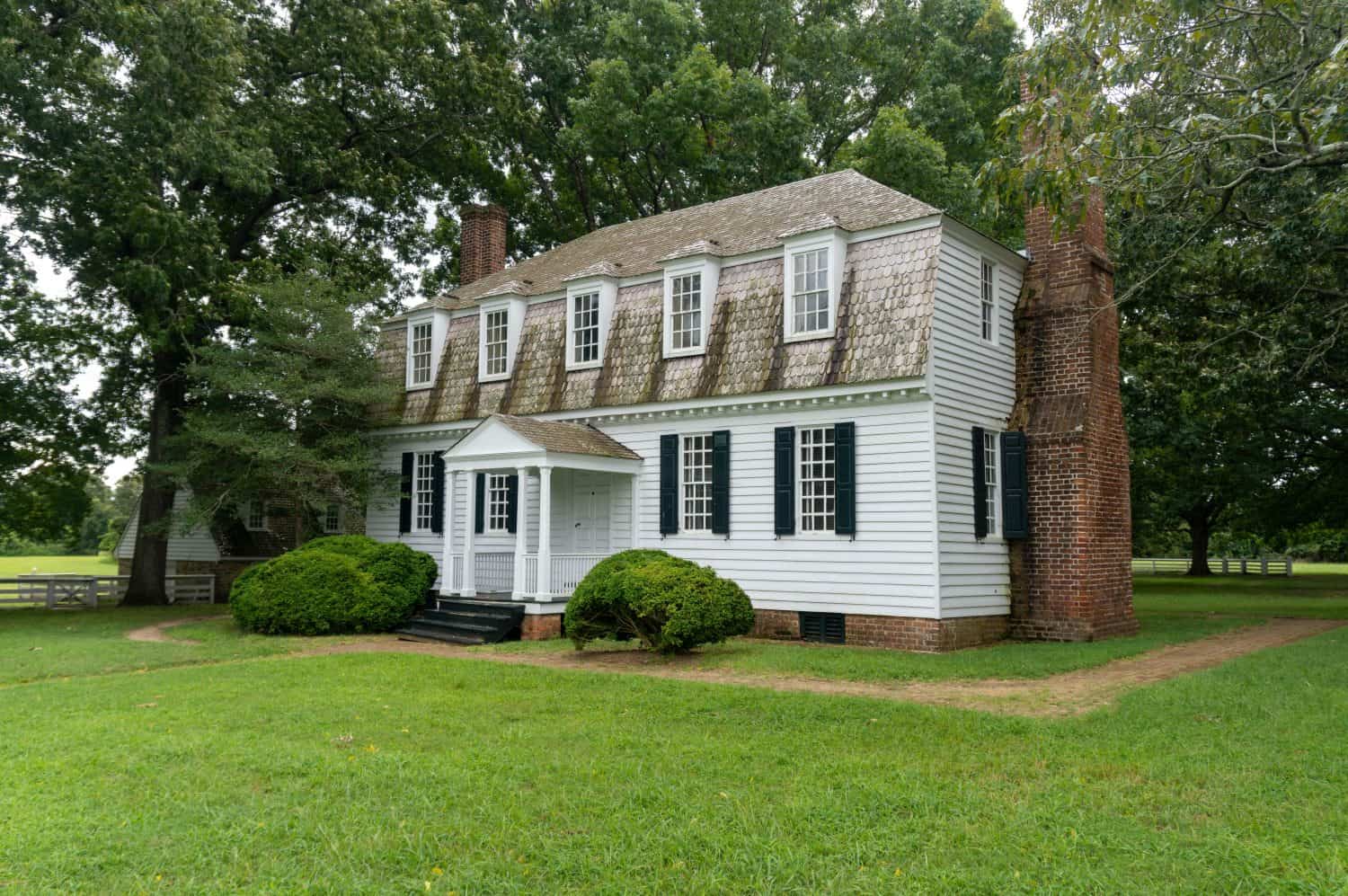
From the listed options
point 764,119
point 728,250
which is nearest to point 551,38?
point 764,119

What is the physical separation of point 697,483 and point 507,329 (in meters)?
6.17

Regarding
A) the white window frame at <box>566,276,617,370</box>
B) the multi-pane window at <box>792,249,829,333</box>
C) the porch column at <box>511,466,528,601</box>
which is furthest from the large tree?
the multi-pane window at <box>792,249,829,333</box>

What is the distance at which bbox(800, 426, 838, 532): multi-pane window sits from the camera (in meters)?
15.1

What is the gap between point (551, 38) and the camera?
29906mm

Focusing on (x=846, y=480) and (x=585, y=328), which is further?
(x=585, y=328)

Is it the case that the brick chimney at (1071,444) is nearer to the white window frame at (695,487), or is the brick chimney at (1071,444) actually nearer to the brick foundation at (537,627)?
the white window frame at (695,487)

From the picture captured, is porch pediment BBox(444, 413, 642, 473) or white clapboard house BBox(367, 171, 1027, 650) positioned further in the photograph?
porch pediment BBox(444, 413, 642, 473)

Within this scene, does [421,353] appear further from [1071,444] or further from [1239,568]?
[1239,568]

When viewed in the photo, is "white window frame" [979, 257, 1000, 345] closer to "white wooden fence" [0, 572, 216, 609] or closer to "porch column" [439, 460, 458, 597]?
"porch column" [439, 460, 458, 597]

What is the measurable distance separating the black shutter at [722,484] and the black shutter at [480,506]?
18.2ft

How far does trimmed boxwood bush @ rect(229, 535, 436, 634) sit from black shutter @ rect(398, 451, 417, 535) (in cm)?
292

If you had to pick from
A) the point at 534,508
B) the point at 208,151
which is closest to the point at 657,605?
the point at 534,508

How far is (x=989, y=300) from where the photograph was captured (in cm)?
1578

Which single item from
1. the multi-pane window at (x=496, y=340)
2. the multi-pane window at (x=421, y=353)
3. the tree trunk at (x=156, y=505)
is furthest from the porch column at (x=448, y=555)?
the tree trunk at (x=156, y=505)
